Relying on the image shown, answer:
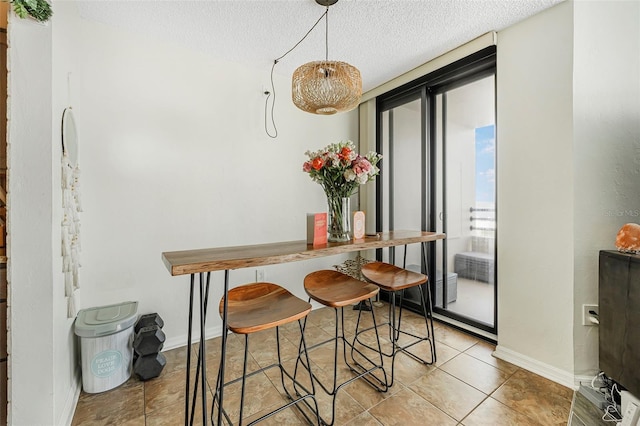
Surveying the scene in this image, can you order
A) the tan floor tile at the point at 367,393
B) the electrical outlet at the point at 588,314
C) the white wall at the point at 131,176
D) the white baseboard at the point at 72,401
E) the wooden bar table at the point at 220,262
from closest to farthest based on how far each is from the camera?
the wooden bar table at the point at 220,262 < the white wall at the point at 131,176 < the white baseboard at the point at 72,401 < the tan floor tile at the point at 367,393 < the electrical outlet at the point at 588,314

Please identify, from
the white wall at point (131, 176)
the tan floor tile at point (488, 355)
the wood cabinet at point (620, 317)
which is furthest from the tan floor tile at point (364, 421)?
the white wall at point (131, 176)

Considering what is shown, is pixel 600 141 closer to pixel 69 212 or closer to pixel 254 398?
pixel 254 398

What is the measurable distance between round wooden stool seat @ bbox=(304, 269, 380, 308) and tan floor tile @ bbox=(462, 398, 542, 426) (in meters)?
0.85

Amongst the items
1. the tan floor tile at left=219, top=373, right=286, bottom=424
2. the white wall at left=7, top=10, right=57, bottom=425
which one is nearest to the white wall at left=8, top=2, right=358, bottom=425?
the white wall at left=7, top=10, right=57, bottom=425

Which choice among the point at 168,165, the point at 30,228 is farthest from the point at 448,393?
the point at 168,165

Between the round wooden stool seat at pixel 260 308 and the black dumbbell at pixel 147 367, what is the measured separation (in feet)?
3.23

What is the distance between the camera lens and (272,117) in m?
2.86

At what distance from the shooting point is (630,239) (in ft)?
5.11

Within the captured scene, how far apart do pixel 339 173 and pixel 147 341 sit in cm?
173

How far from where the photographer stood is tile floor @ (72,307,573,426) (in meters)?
1.55

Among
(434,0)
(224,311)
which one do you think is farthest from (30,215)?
(434,0)

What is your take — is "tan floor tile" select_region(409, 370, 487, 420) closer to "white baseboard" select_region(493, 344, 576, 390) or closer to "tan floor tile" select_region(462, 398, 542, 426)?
"tan floor tile" select_region(462, 398, 542, 426)

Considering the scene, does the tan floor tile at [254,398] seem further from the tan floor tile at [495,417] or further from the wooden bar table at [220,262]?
the tan floor tile at [495,417]

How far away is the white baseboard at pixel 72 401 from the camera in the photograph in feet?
4.76
